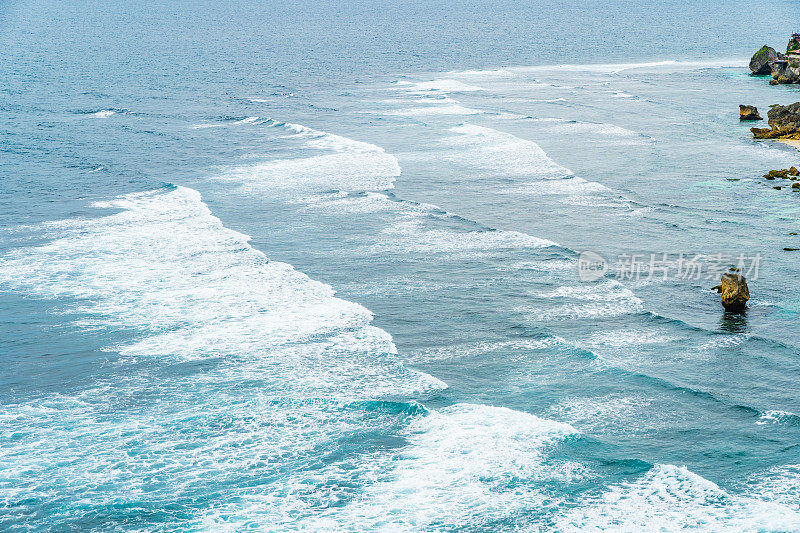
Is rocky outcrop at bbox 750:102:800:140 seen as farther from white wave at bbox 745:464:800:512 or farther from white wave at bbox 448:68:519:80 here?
white wave at bbox 448:68:519:80

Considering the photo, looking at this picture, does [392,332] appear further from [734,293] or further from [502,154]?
[502,154]

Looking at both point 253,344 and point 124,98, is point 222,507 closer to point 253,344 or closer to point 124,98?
point 253,344

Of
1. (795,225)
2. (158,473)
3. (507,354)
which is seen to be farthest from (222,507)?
(795,225)

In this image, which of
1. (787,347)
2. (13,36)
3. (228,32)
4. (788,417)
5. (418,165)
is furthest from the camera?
(228,32)

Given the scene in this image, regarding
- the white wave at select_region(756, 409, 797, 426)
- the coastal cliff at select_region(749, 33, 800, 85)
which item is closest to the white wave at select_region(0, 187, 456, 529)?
the white wave at select_region(756, 409, 797, 426)

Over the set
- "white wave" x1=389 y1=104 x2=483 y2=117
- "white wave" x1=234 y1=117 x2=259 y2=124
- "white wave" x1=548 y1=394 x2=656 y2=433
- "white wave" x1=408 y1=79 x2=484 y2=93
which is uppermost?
"white wave" x1=408 y1=79 x2=484 y2=93

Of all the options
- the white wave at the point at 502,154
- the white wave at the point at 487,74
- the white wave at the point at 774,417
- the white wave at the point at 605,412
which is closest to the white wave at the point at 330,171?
the white wave at the point at 502,154
